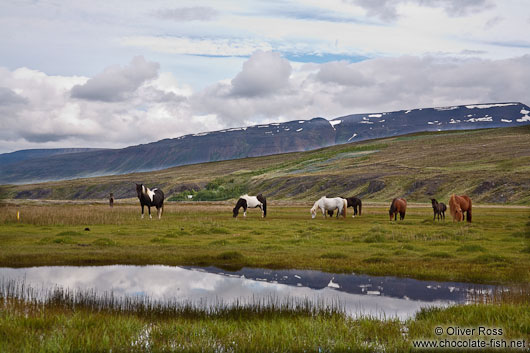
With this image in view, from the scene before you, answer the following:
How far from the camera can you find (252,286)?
18234mm

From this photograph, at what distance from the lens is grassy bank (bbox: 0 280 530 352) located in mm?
9625

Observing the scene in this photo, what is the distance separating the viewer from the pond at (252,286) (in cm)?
1573

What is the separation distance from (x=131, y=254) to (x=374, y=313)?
14813 millimetres

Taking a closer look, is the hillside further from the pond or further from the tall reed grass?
the tall reed grass

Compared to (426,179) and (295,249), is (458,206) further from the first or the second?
(426,179)

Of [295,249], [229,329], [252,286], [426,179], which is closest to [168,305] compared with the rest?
[229,329]

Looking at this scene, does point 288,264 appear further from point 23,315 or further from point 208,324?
point 23,315

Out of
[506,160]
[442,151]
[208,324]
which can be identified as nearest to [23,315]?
[208,324]

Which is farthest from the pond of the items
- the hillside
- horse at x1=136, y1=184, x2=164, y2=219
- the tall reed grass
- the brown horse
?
the hillside

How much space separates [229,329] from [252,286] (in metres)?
7.14

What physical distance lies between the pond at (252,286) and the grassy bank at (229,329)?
1657 mm

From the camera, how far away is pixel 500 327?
1079cm

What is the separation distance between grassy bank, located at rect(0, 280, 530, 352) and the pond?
1.66 metres

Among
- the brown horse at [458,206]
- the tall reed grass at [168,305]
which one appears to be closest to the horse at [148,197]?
the brown horse at [458,206]
